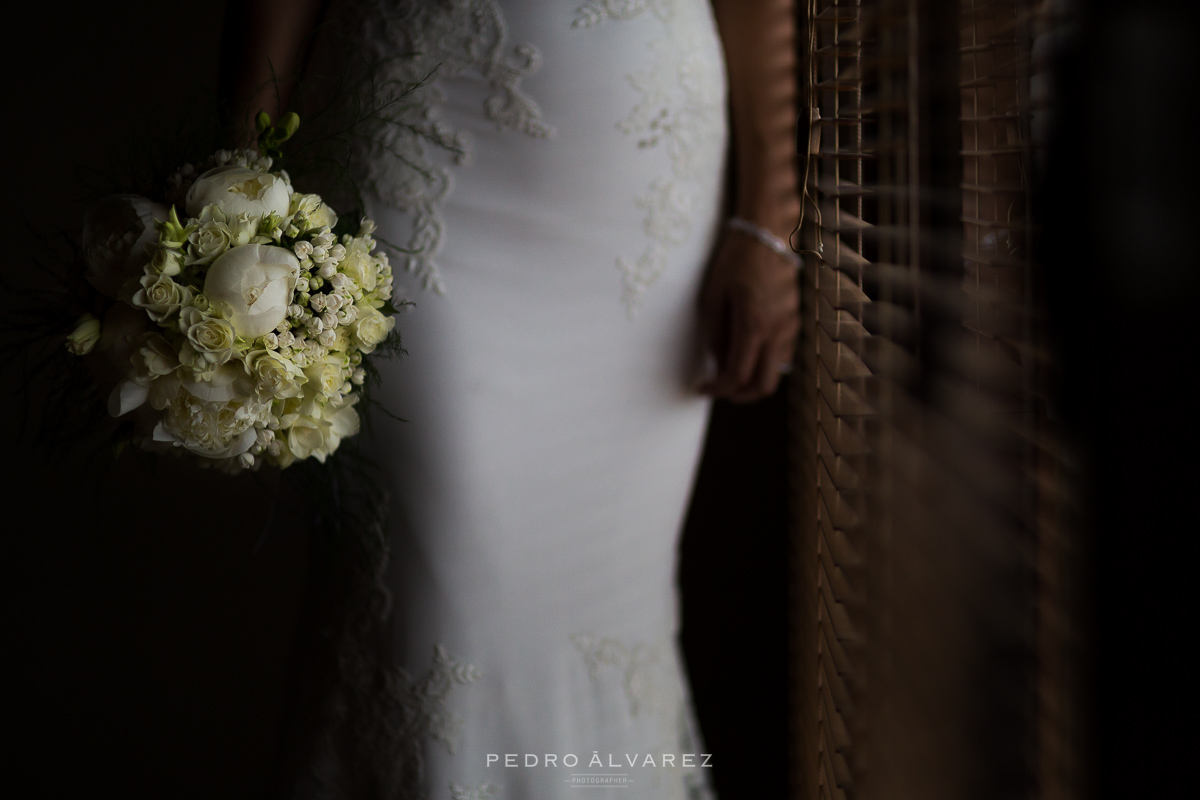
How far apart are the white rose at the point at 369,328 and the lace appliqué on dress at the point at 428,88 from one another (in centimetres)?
17

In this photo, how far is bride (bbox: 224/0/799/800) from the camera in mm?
811

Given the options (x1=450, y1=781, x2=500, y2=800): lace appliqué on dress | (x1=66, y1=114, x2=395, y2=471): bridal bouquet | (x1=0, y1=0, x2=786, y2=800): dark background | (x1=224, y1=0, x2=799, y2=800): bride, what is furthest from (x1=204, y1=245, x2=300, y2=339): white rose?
(x1=0, y1=0, x2=786, y2=800): dark background

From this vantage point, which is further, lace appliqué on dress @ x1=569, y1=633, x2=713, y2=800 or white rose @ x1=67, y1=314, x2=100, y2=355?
lace appliqué on dress @ x1=569, y1=633, x2=713, y2=800

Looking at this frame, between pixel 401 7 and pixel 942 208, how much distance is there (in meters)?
0.66

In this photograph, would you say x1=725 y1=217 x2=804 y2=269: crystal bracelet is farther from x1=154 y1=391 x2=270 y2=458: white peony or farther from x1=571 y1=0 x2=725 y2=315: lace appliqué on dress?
x1=154 y1=391 x2=270 y2=458: white peony

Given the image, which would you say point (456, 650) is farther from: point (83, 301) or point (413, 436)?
point (83, 301)

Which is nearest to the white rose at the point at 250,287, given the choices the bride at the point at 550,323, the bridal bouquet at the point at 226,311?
the bridal bouquet at the point at 226,311

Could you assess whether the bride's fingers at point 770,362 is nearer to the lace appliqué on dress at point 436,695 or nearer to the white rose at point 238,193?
the lace appliqué on dress at point 436,695

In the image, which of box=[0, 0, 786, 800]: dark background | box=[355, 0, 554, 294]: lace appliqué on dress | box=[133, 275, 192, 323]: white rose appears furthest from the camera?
box=[0, 0, 786, 800]: dark background

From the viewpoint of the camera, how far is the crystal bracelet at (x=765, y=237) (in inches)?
36.2

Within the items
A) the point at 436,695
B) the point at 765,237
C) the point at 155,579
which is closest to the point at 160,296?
the point at 436,695

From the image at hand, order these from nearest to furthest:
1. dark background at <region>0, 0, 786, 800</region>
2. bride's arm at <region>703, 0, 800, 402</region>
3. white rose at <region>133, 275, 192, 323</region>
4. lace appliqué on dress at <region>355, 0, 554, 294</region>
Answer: white rose at <region>133, 275, 192, 323</region> → lace appliqué on dress at <region>355, 0, 554, 294</region> → bride's arm at <region>703, 0, 800, 402</region> → dark background at <region>0, 0, 786, 800</region>

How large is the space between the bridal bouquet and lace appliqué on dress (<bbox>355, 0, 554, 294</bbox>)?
6.2 inches

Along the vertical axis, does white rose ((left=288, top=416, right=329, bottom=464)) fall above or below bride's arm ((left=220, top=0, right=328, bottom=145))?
below
